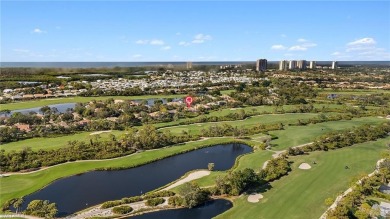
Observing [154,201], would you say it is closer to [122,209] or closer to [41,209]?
[122,209]

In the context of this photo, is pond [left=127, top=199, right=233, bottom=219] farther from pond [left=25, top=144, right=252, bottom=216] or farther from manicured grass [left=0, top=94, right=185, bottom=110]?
manicured grass [left=0, top=94, right=185, bottom=110]

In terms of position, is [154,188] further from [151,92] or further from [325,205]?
[151,92]

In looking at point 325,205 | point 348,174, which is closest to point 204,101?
point 348,174

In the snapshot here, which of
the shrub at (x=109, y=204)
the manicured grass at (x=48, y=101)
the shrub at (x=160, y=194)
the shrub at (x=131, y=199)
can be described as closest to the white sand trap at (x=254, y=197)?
the shrub at (x=160, y=194)

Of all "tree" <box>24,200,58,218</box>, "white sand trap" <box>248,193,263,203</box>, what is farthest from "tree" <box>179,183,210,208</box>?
"tree" <box>24,200,58,218</box>

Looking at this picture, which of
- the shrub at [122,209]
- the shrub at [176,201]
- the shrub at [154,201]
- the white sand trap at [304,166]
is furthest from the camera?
the white sand trap at [304,166]

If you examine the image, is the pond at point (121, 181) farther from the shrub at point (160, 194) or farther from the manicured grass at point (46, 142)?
the manicured grass at point (46, 142)
